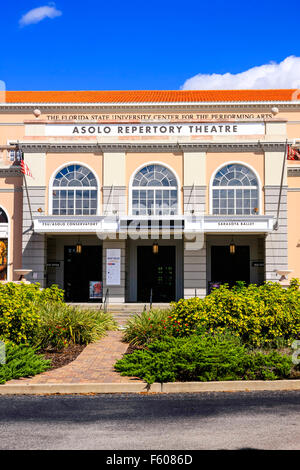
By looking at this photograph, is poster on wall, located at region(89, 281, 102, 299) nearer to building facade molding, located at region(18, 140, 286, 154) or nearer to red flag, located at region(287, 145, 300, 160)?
building facade molding, located at region(18, 140, 286, 154)

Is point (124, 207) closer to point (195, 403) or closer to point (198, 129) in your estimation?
point (198, 129)

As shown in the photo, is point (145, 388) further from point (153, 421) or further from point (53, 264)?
point (53, 264)

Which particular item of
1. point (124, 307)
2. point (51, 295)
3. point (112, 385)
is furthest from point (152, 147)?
point (112, 385)

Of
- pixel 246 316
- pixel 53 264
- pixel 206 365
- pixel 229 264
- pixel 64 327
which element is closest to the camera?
pixel 206 365

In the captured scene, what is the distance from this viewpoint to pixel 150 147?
78.1ft

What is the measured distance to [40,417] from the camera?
8.17m

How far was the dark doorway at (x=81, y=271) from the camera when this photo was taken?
25.2 metres

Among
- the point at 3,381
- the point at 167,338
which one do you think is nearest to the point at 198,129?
the point at 167,338

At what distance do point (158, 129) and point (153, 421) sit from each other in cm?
1827

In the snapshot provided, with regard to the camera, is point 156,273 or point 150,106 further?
point 150,106

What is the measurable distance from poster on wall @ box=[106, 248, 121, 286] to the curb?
13503 millimetres

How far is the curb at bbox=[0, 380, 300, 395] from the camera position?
995 cm

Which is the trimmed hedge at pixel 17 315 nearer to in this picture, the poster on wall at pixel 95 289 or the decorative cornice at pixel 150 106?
the poster on wall at pixel 95 289
